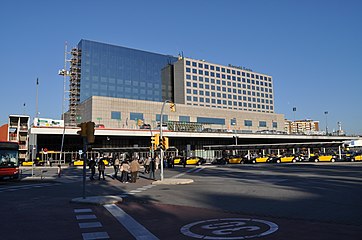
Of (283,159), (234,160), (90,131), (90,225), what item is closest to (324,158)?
(283,159)

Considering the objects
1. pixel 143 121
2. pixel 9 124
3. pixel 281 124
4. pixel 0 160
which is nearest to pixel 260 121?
pixel 281 124

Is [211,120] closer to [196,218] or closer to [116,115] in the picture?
[116,115]

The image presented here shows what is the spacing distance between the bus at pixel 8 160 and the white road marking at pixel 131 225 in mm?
15266

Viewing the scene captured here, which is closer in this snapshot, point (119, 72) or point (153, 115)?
point (153, 115)

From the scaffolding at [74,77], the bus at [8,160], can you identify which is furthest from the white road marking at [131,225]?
the scaffolding at [74,77]

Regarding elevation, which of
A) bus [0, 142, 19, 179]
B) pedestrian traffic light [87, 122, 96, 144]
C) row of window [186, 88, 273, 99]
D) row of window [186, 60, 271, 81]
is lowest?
bus [0, 142, 19, 179]

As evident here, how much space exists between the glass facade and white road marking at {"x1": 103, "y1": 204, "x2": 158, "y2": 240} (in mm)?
95693

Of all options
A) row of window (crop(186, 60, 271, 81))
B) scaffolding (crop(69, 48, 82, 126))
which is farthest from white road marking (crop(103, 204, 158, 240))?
row of window (crop(186, 60, 271, 81))

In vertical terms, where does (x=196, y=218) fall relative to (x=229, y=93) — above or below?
below

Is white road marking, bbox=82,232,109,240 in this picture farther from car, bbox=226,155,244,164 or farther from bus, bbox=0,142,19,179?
car, bbox=226,155,244,164

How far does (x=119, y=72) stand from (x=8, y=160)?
8971 centimetres

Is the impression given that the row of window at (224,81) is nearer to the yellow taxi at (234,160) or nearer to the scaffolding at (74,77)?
the scaffolding at (74,77)

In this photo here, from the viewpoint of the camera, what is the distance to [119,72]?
111 metres

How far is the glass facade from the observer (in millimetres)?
104062
